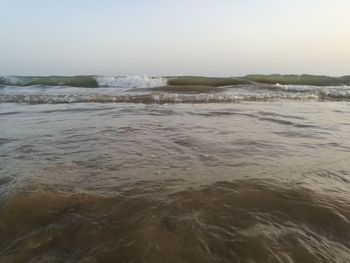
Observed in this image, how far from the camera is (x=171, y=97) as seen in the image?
10477 millimetres

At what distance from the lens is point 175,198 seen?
7.90 feet

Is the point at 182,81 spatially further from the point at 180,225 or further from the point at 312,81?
the point at 180,225

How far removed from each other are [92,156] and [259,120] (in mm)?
3522

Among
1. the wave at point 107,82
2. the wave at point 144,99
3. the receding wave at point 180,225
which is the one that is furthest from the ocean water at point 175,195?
the wave at point 107,82

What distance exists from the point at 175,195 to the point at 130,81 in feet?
68.2

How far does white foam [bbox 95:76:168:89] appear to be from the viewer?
21.2 m

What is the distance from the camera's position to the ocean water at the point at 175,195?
1817 mm

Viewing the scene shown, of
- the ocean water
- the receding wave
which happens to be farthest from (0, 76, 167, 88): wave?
the receding wave

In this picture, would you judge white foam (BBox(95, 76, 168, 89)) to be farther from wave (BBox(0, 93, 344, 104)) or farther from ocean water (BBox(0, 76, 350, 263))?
ocean water (BBox(0, 76, 350, 263))

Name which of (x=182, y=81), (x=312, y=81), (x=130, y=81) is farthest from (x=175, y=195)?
(x=130, y=81)

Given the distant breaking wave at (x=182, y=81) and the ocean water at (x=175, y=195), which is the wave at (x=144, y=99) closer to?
the ocean water at (x=175, y=195)

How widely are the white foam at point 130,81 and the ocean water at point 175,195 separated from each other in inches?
646

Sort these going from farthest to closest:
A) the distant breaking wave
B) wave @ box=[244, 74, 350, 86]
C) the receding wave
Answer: wave @ box=[244, 74, 350, 86] → the distant breaking wave → the receding wave

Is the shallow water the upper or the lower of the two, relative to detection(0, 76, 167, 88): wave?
upper
